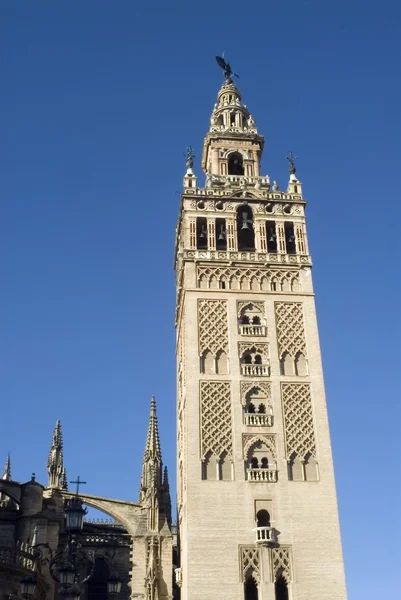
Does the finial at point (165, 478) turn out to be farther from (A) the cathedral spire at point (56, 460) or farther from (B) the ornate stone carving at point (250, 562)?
(B) the ornate stone carving at point (250, 562)

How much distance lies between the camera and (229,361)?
3044 centimetres

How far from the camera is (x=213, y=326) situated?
3133cm

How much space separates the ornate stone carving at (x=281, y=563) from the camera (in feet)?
86.9

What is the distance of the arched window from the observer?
27438 mm

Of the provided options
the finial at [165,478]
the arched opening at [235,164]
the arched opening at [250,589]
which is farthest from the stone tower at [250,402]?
the finial at [165,478]

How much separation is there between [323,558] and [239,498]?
353cm

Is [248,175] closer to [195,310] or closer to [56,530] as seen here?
[195,310]

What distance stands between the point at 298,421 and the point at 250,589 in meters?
6.41

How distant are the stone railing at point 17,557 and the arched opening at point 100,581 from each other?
806cm

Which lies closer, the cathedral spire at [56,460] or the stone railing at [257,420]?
the stone railing at [257,420]

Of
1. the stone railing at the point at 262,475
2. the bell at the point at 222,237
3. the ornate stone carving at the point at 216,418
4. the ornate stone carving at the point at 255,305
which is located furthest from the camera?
the bell at the point at 222,237

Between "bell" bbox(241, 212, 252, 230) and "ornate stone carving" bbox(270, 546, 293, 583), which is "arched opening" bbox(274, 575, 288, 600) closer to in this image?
"ornate stone carving" bbox(270, 546, 293, 583)

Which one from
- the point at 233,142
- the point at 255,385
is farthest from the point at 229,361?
the point at 233,142

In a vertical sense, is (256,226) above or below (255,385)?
above
